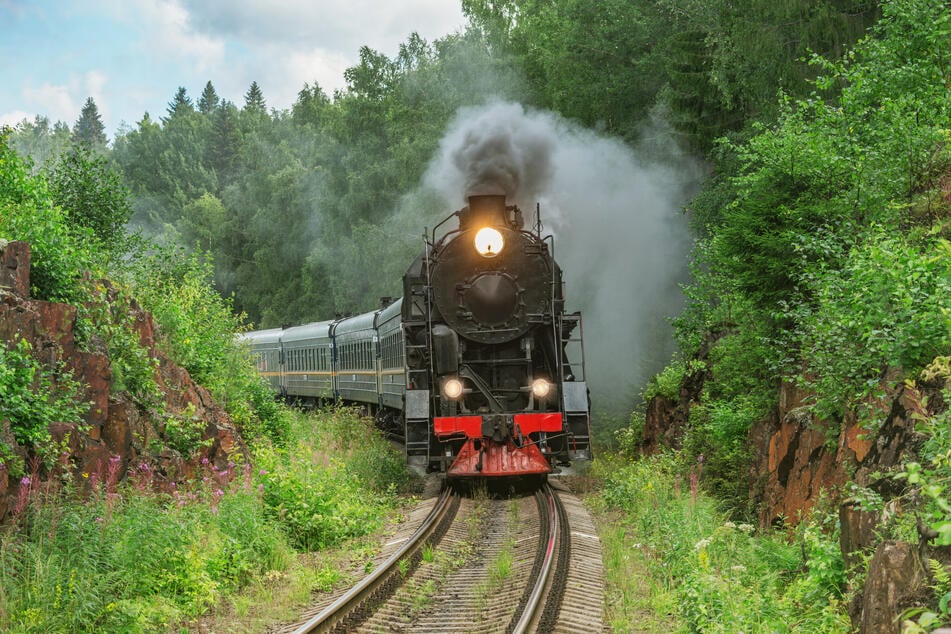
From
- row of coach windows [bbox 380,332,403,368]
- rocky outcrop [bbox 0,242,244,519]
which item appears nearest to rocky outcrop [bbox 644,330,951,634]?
rocky outcrop [bbox 0,242,244,519]

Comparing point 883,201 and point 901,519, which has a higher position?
point 883,201

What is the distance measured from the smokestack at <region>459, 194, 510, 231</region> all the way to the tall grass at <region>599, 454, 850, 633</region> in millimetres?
4903

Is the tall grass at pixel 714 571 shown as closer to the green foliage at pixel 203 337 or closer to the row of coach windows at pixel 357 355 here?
the green foliage at pixel 203 337

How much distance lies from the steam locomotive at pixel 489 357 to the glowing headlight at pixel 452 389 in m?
0.01

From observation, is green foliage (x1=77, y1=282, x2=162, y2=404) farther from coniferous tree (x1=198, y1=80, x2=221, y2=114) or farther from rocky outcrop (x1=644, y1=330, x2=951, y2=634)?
coniferous tree (x1=198, y1=80, x2=221, y2=114)

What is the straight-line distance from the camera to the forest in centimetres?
771

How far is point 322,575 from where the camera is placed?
8.65 m

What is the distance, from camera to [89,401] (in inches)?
341

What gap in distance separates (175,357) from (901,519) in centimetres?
988

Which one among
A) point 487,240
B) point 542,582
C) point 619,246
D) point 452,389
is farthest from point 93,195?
point 619,246

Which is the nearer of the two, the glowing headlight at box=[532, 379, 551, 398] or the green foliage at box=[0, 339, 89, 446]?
the green foliage at box=[0, 339, 89, 446]

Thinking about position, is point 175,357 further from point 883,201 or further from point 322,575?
point 883,201

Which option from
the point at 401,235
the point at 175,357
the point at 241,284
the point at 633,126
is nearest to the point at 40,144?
the point at 241,284

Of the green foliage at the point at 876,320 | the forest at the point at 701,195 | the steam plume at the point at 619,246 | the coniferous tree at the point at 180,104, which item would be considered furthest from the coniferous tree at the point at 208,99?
the green foliage at the point at 876,320
